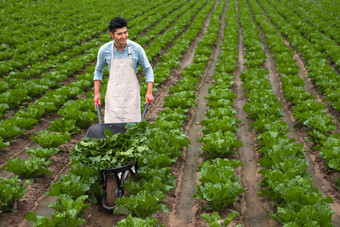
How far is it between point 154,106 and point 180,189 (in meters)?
3.93

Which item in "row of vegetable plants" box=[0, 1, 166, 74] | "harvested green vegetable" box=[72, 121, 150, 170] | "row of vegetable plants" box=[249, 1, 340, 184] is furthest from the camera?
"row of vegetable plants" box=[0, 1, 166, 74]

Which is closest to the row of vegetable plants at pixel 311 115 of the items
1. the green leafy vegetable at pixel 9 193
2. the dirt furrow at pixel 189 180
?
the dirt furrow at pixel 189 180

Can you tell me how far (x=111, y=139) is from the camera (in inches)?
150

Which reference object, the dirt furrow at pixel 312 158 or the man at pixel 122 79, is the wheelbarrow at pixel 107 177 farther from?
the dirt furrow at pixel 312 158

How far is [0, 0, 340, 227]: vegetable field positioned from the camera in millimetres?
3803

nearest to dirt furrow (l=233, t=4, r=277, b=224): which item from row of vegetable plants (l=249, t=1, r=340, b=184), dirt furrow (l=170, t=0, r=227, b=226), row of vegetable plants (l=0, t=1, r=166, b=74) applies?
dirt furrow (l=170, t=0, r=227, b=226)

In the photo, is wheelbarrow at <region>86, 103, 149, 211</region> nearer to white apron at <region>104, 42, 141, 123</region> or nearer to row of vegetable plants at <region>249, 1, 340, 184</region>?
white apron at <region>104, 42, 141, 123</region>

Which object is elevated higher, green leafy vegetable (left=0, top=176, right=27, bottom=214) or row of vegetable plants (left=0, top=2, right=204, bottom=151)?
green leafy vegetable (left=0, top=176, right=27, bottom=214)

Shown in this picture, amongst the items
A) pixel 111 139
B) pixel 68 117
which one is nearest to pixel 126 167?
pixel 111 139

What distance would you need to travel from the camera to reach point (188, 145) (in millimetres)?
5613

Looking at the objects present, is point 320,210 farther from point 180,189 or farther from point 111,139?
point 111,139

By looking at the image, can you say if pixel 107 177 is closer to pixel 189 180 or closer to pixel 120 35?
pixel 189 180

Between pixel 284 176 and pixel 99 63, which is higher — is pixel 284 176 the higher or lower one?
the lower one

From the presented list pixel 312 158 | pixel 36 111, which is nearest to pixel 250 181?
pixel 312 158
